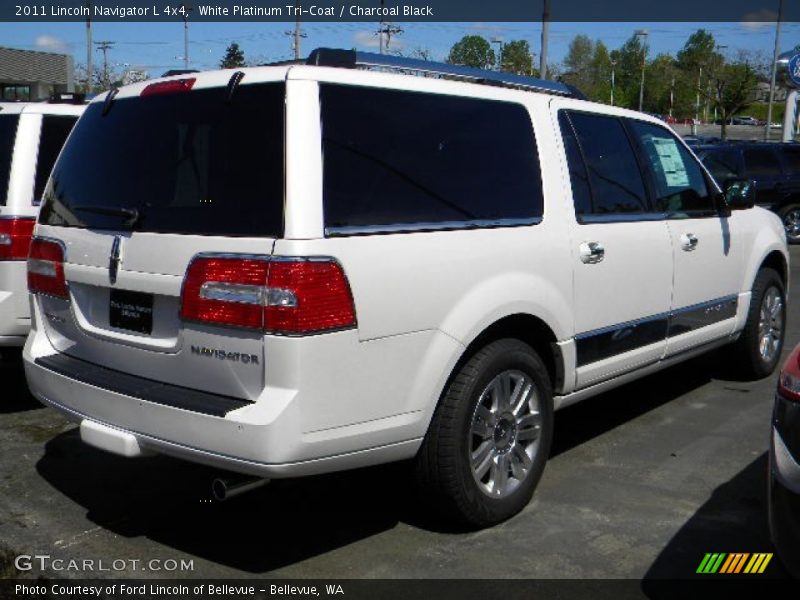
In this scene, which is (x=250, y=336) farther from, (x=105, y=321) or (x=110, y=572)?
(x=110, y=572)

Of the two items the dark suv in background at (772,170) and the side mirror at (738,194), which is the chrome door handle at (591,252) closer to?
the side mirror at (738,194)

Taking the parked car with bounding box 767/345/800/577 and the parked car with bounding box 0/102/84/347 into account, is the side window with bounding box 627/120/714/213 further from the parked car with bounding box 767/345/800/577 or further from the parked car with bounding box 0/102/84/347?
the parked car with bounding box 0/102/84/347

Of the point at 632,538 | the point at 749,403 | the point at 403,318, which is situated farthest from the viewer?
the point at 749,403

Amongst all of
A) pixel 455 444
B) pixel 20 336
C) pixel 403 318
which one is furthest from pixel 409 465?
pixel 20 336

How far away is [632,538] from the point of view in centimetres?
376

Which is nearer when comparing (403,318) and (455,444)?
(403,318)

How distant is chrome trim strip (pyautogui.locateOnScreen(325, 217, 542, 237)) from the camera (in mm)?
3126

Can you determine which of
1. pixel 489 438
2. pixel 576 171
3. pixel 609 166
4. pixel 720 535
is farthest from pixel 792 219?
pixel 489 438

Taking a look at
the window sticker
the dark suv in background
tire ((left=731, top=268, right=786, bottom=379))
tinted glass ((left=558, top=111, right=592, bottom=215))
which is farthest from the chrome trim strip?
the dark suv in background

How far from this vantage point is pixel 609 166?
461 centimetres

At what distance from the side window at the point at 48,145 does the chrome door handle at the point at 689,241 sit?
12.9 feet

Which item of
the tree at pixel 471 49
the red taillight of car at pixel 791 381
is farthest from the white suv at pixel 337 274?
the tree at pixel 471 49

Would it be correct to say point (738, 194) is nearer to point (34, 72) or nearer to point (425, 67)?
point (425, 67)

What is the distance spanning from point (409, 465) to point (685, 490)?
1.56 metres
